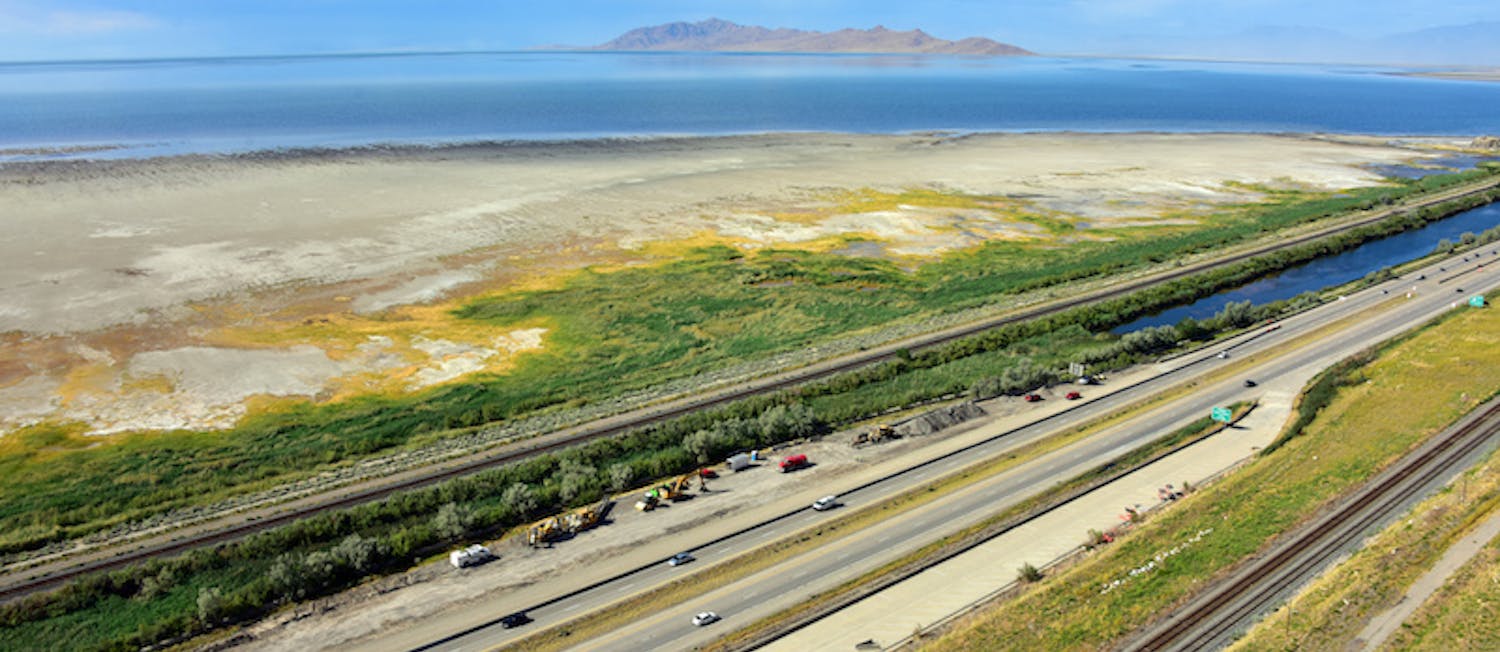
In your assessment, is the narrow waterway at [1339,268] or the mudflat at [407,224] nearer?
the mudflat at [407,224]

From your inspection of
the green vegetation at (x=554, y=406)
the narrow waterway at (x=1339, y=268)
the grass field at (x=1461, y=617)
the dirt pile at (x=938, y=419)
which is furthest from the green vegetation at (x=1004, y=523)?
the narrow waterway at (x=1339, y=268)

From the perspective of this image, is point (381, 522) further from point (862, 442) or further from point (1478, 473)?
point (1478, 473)

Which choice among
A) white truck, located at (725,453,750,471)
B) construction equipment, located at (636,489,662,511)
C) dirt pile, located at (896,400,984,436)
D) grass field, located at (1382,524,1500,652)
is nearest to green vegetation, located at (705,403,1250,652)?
dirt pile, located at (896,400,984,436)

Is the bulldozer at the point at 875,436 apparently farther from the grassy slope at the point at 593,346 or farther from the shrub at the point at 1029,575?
the grassy slope at the point at 593,346

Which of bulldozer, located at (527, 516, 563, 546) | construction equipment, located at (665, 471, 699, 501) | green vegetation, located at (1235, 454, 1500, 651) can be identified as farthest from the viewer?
A: construction equipment, located at (665, 471, 699, 501)

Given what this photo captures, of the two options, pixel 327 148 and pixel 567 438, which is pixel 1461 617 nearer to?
pixel 567 438

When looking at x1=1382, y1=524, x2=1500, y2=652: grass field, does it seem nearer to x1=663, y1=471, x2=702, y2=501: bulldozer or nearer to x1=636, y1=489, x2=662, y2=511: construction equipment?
x1=663, y1=471, x2=702, y2=501: bulldozer
